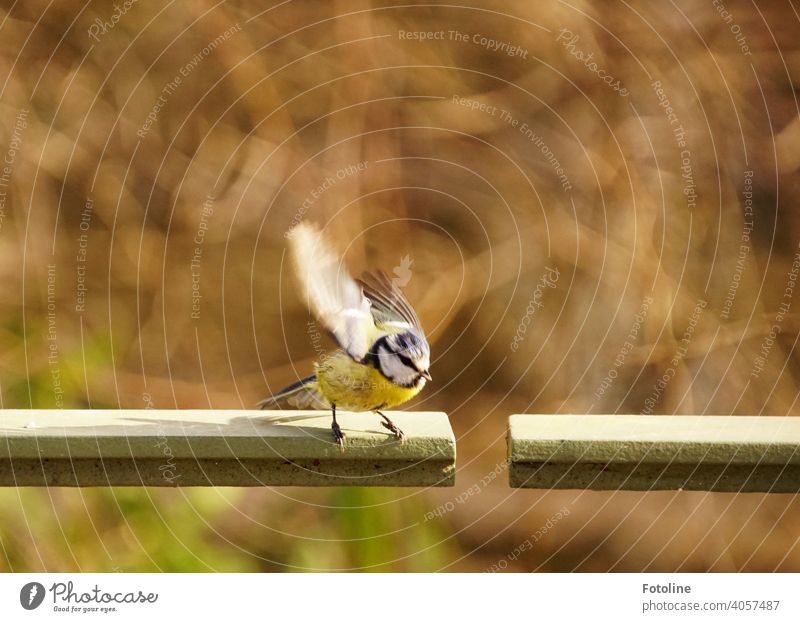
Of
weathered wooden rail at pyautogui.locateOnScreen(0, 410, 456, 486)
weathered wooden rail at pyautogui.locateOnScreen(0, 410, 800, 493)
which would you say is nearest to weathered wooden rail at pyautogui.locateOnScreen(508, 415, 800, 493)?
weathered wooden rail at pyautogui.locateOnScreen(0, 410, 800, 493)

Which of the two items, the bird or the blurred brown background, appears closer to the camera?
the bird

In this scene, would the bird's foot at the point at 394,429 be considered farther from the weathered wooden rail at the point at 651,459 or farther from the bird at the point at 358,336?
the weathered wooden rail at the point at 651,459

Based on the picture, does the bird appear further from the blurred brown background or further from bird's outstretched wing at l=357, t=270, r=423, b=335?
the blurred brown background

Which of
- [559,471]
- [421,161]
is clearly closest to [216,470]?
[559,471]

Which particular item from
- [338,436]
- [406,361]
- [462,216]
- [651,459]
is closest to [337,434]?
[338,436]

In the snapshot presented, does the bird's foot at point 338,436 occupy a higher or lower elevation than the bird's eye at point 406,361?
lower
